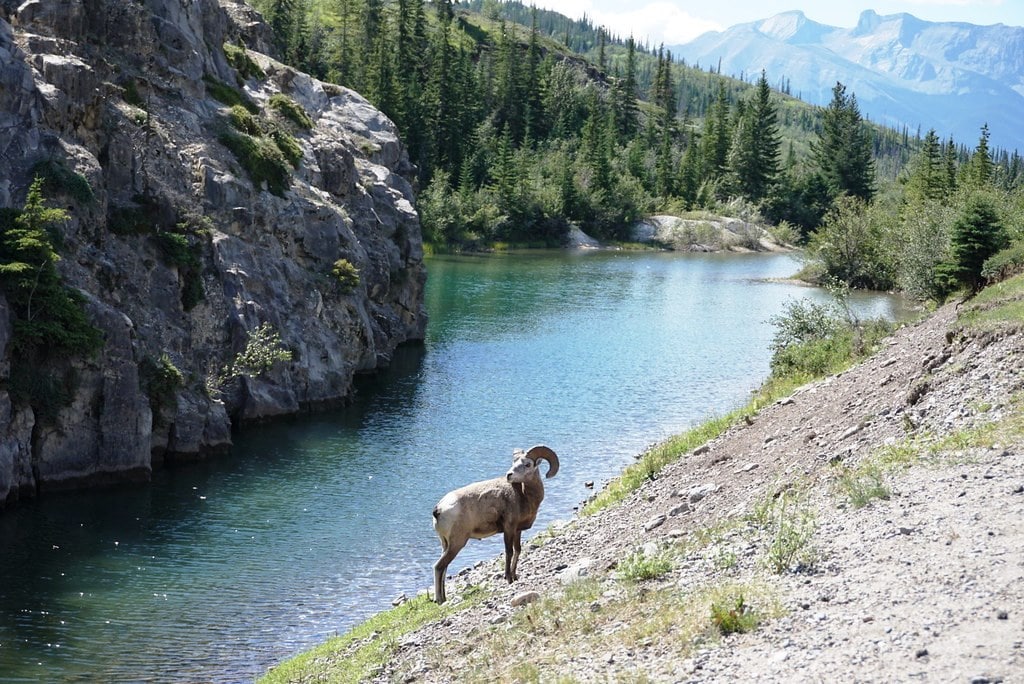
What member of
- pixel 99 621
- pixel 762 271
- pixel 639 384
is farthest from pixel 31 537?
pixel 762 271

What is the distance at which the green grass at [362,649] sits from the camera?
61.2ft

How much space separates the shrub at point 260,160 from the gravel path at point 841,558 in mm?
32612

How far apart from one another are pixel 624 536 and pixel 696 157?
16673 centimetres

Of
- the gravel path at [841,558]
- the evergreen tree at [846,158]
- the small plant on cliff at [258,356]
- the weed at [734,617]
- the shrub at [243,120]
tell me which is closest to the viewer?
the gravel path at [841,558]

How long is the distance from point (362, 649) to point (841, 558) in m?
9.61

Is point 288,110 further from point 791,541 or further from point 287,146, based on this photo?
point 791,541

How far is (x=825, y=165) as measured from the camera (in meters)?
178

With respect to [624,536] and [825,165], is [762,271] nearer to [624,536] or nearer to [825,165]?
[825,165]

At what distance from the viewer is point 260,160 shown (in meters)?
53.6

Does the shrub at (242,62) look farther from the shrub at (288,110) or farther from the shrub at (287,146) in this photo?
the shrub at (287,146)

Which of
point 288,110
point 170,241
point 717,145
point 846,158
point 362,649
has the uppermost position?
point 717,145

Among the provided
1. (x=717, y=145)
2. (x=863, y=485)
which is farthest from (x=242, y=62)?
(x=717, y=145)

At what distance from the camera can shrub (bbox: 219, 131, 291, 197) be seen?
52812 millimetres

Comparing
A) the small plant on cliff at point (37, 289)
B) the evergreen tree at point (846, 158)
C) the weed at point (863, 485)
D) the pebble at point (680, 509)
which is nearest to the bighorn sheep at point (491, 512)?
the pebble at point (680, 509)
